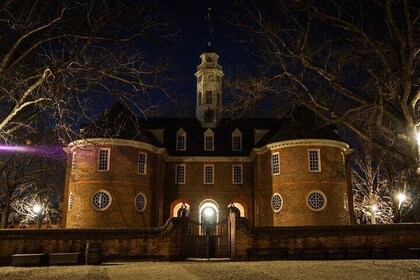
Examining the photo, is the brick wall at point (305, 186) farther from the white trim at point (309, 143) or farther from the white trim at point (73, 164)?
the white trim at point (73, 164)

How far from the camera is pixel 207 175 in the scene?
3538 cm

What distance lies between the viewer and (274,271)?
43.4ft

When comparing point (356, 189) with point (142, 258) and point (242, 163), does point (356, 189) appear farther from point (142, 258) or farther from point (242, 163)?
point (142, 258)

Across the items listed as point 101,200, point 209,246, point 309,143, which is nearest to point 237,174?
point 309,143

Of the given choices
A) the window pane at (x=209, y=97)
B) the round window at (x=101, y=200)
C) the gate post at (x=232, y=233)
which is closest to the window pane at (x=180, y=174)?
the window pane at (x=209, y=97)

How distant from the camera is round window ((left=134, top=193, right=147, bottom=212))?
95.3ft

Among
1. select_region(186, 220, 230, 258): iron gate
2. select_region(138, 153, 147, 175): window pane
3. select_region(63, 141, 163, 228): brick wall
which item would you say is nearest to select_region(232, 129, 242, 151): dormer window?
select_region(138, 153, 147, 175): window pane

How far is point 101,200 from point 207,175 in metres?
10.6

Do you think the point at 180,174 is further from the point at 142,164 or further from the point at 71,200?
the point at 71,200

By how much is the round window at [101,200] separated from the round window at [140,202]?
2.03 meters

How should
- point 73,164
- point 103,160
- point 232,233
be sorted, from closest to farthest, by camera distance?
point 232,233 < point 103,160 < point 73,164

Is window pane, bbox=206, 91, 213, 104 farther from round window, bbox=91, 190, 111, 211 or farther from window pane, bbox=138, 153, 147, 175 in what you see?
round window, bbox=91, 190, 111, 211

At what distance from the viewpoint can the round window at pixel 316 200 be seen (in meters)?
27.7

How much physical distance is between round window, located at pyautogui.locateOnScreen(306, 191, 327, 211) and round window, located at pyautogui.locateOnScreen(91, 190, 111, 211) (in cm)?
1381
